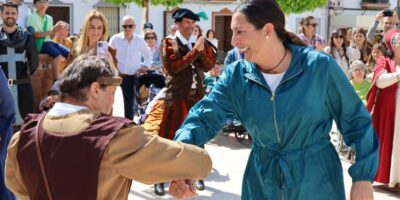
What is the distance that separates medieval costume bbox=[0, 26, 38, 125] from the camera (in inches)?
248

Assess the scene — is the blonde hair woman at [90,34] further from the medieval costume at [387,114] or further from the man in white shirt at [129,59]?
the medieval costume at [387,114]

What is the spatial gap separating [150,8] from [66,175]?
81.4 feet

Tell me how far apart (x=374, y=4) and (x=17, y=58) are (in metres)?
28.1

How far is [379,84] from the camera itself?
588 cm

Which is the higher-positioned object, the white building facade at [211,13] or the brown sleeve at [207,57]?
the white building facade at [211,13]

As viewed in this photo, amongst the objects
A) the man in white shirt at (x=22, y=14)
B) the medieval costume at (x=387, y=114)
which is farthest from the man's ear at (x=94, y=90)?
the man in white shirt at (x=22, y=14)

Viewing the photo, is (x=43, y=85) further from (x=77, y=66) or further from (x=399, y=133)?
(x=77, y=66)

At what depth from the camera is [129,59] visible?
320 inches

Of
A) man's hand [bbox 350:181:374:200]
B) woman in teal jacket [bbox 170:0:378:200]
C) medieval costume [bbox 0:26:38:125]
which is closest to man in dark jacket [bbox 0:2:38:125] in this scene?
medieval costume [bbox 0:26:38:125]

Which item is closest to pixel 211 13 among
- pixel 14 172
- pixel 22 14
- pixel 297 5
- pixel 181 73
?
pixel 297 5

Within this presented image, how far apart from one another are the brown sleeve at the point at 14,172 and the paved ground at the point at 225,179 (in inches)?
131

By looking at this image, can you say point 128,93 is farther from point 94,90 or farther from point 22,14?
point 94,90

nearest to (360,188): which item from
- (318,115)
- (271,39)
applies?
(318,115)

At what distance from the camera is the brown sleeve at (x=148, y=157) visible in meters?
2.15
